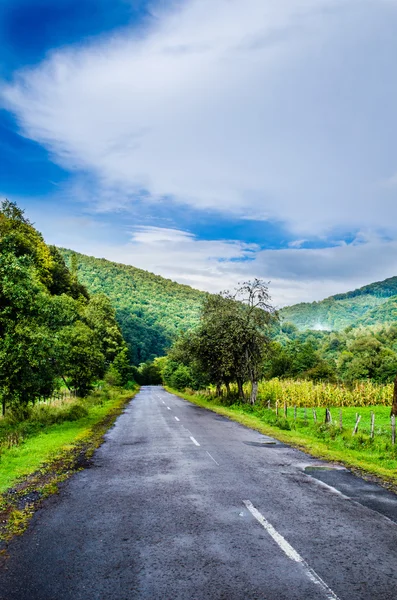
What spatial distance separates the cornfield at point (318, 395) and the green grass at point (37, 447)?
16.8 metres

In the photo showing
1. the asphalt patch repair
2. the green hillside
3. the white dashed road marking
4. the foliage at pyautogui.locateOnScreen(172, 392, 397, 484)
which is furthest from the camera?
the green hillside

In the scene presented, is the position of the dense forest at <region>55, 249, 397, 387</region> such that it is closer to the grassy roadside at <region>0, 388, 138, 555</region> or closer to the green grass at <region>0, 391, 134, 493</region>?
the green grass at <region>0, 391, 134, 493</region>

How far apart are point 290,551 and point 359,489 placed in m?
4.34

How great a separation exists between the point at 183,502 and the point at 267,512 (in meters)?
1.59

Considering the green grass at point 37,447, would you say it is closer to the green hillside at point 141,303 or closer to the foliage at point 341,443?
the foliage at point 341,443

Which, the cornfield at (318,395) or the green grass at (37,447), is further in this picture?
the cornfield at (318,395)

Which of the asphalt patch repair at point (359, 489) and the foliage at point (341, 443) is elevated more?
the asphalt patch repair at point (359, 489)

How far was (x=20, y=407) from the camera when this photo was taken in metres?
23.6

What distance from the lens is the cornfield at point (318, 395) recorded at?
3547 cm

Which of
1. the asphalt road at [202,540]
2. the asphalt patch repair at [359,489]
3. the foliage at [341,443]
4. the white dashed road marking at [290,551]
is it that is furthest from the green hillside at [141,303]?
the white dashed road marking at [290,551]

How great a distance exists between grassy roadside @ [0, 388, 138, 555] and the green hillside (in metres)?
120

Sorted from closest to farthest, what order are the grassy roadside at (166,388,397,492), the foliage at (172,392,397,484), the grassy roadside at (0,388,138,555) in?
the grassy roadside at (0,388,138,555) < the grassy roadside at (166,388,397,492) < the foliage at (172,392,397,484)

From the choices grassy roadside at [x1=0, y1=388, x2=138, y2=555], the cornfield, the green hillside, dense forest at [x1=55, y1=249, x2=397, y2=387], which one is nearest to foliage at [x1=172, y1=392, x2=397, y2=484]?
grassy roadside at [x1=0, y1=388, x2=138, y2=555]

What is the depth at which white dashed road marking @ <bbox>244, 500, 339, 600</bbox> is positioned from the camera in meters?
4.85
